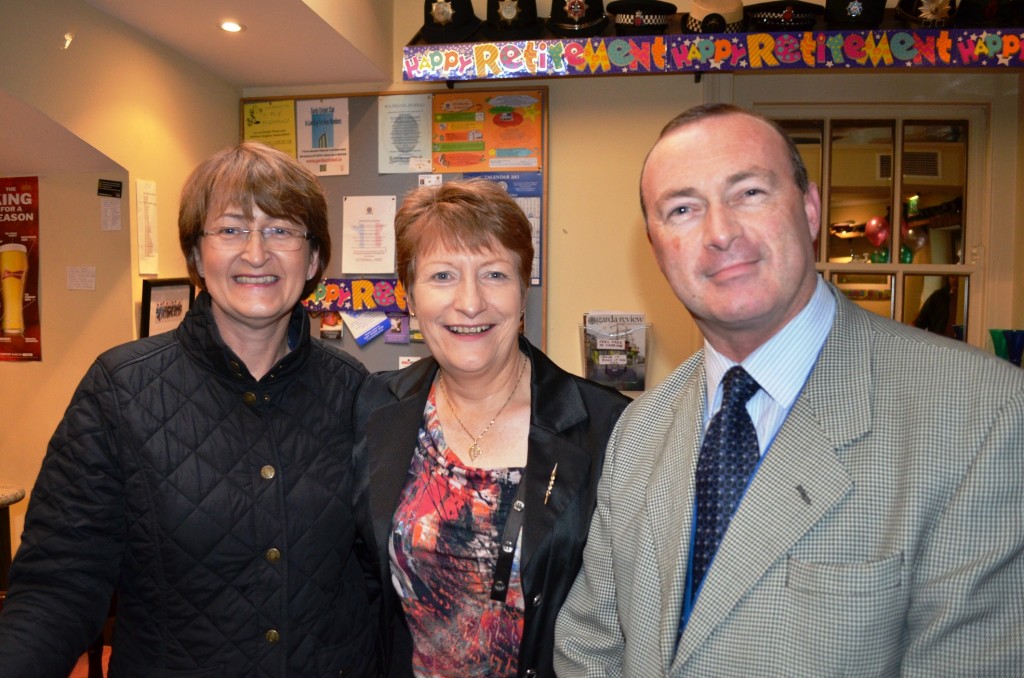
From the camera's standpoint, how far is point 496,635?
1.44 metres

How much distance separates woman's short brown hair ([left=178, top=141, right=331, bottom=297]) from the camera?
1.46 metres

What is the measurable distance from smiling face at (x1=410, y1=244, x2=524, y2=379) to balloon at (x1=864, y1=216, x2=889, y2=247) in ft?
8.43

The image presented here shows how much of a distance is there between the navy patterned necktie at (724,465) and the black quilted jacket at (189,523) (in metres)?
0.75

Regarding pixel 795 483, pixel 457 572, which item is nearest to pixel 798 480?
pixel 795 483

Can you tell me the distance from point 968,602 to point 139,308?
2.92m

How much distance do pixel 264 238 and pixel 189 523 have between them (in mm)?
574

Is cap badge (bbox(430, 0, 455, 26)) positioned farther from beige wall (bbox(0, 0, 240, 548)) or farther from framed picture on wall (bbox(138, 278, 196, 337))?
framed picture on wall (bbox(138, 278, 196, 337))

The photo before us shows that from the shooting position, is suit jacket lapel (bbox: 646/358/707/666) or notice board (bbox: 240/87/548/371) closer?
suit jacket lapel (bbox: 646/358/707/666)

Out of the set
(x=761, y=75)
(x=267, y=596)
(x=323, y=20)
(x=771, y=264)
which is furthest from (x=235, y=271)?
(x=761, y=75)

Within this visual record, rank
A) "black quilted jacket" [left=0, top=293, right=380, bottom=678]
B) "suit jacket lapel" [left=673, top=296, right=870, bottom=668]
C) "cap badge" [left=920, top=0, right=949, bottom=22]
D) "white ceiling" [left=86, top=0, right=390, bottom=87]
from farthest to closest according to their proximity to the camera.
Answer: "cap badge" [left=920, top=0, right=949, bottom=22] → "white ceiling" [left=86, top=0, right=390, bottom=87] → "black quilted jacket" [left=0, top=293, right=380, bottom=678] → "suit jacket lapel" [left=673, top=296, right=870, bottom=668]

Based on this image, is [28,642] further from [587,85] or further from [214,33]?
[587,85]

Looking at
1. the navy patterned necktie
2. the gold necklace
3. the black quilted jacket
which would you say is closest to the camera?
the navy patterned necktie

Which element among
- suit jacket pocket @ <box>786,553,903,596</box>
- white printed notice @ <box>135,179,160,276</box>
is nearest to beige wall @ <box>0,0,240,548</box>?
white printed notice @ <box>135,179,160,276</box>

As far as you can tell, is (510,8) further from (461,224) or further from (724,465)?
(724,465)
